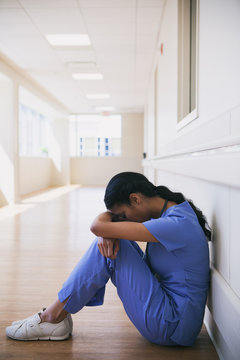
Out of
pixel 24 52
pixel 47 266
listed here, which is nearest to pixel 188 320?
pixel 47 266

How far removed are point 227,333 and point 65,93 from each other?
383 inches

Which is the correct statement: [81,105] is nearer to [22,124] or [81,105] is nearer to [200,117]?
[22,124]

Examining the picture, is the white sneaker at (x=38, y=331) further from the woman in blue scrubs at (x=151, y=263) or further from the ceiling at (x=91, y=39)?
the ceiling at (x=91, y=39)

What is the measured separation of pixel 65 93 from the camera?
1025cm

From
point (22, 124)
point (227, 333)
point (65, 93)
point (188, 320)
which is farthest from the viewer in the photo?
point (22, 124)

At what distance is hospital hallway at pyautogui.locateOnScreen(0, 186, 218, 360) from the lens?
1.58 m

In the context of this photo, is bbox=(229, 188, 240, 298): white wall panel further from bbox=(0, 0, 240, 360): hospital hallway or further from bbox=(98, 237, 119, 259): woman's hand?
bbox=(98, 237, 119, 259): woman's hand

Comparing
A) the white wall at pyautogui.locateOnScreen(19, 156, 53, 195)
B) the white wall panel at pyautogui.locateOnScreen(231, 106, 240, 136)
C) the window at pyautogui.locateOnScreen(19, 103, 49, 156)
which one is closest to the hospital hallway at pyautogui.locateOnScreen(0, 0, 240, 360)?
the white wall panel at pyautogui.locateOnScreen(231, 106, 240, 136)

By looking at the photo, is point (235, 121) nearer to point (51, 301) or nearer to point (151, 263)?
point (151, 263)

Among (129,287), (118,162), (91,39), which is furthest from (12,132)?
(118,162)

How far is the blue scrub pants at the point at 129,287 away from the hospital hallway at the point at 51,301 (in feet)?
0.51

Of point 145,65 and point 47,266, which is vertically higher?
point 145,65

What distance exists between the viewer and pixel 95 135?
Answer: 1418 cm

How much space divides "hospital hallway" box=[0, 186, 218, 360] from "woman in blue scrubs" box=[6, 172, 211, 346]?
0.46 feet
